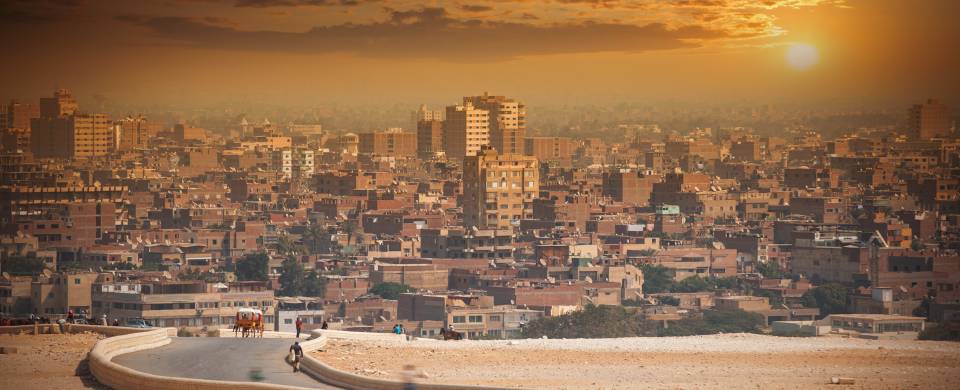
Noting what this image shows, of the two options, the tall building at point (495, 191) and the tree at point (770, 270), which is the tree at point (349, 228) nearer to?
the tall building at point (495, 191)

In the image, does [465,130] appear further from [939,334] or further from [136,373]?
[136,373]

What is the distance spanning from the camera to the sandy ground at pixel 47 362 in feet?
43.8

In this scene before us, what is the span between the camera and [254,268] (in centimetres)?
4153

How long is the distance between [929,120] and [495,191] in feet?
40.7

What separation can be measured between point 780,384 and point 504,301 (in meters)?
22.3

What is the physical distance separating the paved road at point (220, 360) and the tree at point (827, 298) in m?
21.7

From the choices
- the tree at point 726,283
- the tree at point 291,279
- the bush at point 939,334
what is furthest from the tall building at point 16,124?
the bush at point 939,334

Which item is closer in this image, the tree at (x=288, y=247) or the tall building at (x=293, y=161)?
the tree at (x=288, y=247)

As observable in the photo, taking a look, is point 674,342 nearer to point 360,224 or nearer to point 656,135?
point 360,224

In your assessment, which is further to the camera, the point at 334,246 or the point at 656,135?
the point at 656,135

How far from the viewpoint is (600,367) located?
14203 mm

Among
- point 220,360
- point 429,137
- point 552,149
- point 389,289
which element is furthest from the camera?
point 429,137

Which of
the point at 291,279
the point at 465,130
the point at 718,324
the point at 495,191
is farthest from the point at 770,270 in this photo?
the point at 465,130

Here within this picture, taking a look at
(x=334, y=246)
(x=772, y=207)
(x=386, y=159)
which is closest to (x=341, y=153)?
(x=386, y=159)
